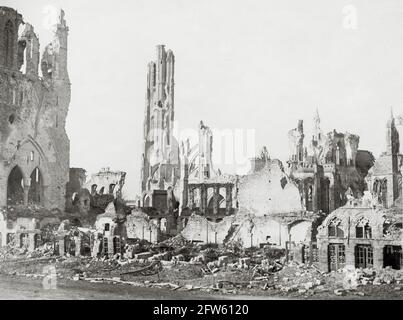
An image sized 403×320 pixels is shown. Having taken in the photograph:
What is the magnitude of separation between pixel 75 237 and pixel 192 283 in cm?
1084

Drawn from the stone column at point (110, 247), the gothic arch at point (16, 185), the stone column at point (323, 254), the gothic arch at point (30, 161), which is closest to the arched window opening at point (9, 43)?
the gothic arch at point (30, 161)

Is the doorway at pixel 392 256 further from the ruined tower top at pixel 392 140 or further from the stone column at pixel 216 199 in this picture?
the stone column at pixel 216 199

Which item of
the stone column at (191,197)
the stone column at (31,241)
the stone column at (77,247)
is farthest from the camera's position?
the stone column at (191,197)

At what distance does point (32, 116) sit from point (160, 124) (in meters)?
22.7

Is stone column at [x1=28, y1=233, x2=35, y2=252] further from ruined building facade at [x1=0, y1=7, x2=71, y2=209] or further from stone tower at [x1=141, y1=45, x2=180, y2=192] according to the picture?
stone tower at [x1=141, y1=45, x2=180, y2=192]

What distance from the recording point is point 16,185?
42.2m

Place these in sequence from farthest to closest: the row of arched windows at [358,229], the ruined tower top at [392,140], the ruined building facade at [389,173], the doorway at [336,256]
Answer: the ruined building facade at [389,173]
the ruined tower top at [392,140]
the row of arched windows at [358,229]
the doorway at [336,256]

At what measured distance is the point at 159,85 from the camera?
64.7 meters

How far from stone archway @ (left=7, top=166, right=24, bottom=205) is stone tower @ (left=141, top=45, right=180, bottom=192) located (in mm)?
17564

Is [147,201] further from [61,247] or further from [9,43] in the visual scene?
[61,247]

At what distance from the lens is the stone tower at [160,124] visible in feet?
195

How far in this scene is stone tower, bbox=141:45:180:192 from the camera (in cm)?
5941

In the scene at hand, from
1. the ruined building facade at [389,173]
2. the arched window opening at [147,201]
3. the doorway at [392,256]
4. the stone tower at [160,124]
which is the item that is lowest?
the doorway at [392,256]
